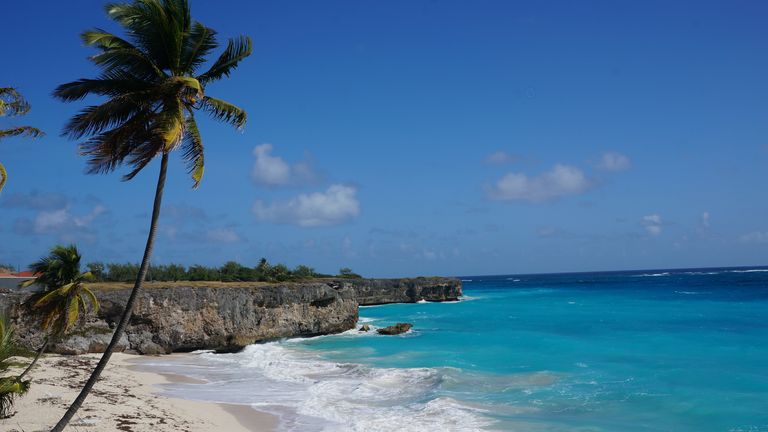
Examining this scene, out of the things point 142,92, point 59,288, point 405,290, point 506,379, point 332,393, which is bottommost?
point 506,379

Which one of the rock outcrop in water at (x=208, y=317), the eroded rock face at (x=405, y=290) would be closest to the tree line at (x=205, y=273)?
the rock outcrop in water at (x=208, y=317)

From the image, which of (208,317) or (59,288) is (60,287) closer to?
(59,288)

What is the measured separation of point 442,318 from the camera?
5238 cm

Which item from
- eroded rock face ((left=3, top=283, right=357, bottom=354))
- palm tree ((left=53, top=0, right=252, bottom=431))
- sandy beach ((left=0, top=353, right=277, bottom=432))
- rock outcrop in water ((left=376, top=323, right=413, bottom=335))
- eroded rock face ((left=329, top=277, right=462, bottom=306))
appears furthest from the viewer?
eroded rock face ((left=329, top=277, right=462, bottom=306))

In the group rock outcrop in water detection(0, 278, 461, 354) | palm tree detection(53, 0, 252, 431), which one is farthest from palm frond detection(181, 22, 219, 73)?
rock outcrop in water detection(0, 278, 461, 354)

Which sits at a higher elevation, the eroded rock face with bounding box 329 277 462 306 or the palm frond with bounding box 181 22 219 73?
the palm frond with bounding box 181 22 219 73

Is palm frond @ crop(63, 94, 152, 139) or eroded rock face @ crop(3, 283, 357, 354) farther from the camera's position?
eroded rock face @ crop(3, 283, 357, 354)

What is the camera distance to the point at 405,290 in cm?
7938

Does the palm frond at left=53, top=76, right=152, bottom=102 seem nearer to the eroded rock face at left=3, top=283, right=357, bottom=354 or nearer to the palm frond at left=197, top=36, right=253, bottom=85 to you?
the palm frond at left=197, top=36, right=253, bottom=85

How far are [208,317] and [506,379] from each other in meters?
17.3

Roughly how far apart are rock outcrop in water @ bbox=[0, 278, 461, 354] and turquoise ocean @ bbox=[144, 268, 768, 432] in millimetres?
1295

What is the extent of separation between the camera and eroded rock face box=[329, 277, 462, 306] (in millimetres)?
74750

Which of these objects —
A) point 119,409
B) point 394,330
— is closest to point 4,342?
point 119,409

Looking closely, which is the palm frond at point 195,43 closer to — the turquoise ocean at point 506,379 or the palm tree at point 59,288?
the palm tree at point 59,288
